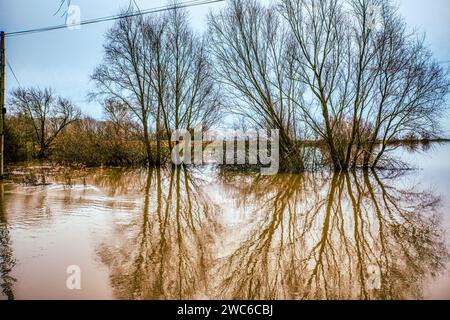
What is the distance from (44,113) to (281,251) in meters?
31.7

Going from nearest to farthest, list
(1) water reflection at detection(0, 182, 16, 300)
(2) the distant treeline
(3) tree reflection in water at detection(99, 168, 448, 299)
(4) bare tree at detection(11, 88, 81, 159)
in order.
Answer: (1) water reflection at detection(0, 182, 16, 300)
(3) tree reflection in water at detection(99, 168, 448, 299)
(2) the distant treeline
(4) bare tree at detection(11, 88, 81, 159)

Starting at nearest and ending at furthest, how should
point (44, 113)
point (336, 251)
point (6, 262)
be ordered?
point (6, 262)
point (336, 251)
point (44, 113)

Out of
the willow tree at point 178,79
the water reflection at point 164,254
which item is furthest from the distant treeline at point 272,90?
the water reflection at point 164,254

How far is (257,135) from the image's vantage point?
16406 mm

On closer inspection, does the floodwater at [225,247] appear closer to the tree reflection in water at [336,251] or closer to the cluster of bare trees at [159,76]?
the tree reflection in water at [336,251]

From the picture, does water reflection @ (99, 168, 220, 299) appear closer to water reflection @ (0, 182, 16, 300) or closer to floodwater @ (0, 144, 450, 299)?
floodwater @ (0, 144, 450, 299)

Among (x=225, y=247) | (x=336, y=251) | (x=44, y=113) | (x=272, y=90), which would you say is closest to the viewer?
(x=336, y=251)

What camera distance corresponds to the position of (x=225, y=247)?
4.69 metres

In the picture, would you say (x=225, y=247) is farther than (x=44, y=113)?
No

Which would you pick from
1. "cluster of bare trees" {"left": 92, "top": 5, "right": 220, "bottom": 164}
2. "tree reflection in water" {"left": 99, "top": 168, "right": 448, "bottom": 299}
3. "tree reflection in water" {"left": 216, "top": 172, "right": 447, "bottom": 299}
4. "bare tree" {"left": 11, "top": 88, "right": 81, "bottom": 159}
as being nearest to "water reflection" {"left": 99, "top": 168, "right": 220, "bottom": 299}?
"tree reflection in water" {"left": 99, "top": 168, "right": 448, "bottom": 299}

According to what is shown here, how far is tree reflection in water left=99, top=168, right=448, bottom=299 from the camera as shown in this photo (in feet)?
11.0

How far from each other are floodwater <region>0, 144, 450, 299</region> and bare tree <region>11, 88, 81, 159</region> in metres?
22.2

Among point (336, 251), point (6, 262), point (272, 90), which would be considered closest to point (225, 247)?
point (336, 251)

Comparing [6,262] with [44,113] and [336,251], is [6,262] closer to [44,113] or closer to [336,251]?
[336,251]
